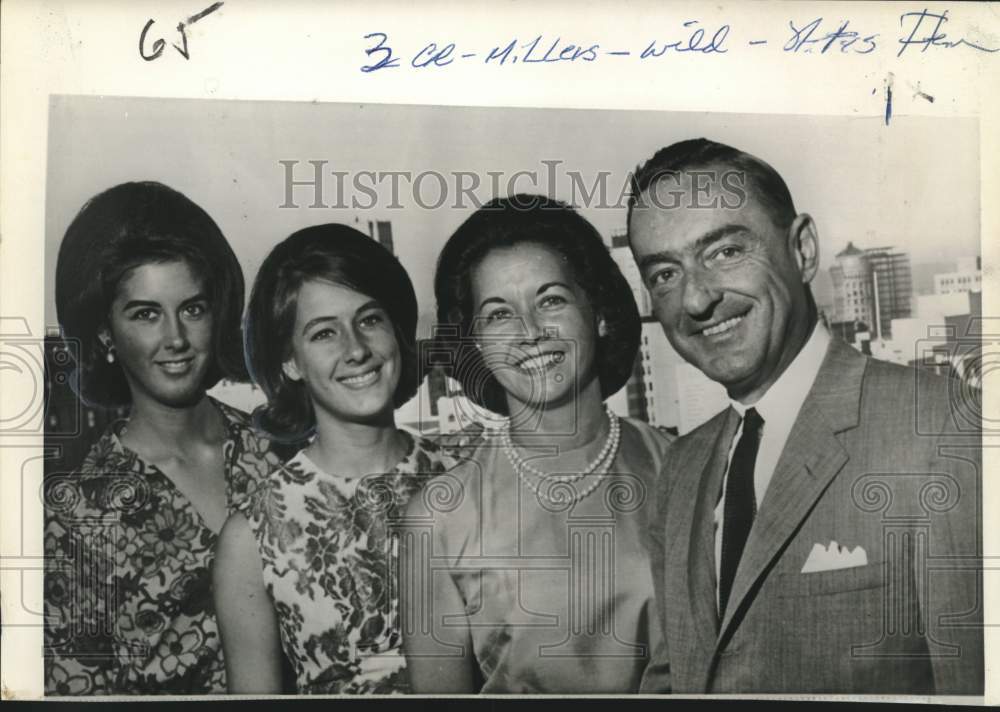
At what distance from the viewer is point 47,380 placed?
10.4ft

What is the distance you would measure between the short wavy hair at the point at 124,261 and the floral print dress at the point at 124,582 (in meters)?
0.18

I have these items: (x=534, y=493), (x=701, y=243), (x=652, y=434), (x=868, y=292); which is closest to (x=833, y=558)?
(x=652, y=434)

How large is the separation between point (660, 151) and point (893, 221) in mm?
717

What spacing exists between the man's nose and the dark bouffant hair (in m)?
0.25

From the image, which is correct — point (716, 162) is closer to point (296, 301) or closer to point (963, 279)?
point (963, 279)

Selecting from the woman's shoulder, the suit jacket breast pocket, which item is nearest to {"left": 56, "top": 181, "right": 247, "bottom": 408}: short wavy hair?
the woman's shoulder

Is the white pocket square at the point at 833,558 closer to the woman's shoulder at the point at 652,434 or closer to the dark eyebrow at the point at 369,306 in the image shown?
the woman's shoulder at the point at 652,434

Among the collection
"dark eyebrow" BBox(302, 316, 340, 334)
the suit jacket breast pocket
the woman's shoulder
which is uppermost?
"dark eyebrow" BBox(302, 316, 340, 334)

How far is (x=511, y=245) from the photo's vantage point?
3209 millimetres

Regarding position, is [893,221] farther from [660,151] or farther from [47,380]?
[47,380]

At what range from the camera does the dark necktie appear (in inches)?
126

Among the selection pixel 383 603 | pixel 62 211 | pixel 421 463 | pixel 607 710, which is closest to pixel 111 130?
pixel 62 211

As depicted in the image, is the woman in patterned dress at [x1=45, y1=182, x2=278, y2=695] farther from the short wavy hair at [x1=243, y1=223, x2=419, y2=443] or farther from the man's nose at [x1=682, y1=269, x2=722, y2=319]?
the man's nose at [x1=682, y1=269, x2=722, y2=319]

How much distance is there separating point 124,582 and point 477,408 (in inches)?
43.4
